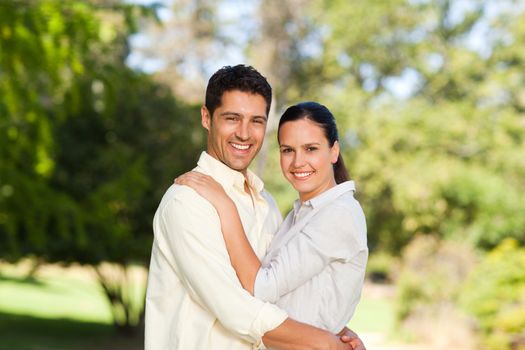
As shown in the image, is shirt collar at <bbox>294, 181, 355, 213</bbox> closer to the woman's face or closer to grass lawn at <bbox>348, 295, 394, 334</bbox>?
the woman's face

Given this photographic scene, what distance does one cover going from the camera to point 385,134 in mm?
26969

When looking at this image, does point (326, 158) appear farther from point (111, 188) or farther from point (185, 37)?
point (185, 37)

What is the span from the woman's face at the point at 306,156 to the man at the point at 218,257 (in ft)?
0.41

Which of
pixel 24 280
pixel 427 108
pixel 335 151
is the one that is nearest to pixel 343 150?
pixel 427 108

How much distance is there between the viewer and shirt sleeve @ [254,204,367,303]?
269 centimetres

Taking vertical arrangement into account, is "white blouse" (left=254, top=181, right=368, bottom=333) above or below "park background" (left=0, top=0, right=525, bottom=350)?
below

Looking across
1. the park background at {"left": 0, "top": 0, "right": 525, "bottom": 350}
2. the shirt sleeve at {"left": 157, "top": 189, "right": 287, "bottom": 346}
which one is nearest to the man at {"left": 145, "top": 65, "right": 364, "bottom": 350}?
the shirt sleeve at {"left": 157, "top": 189, "right": 287, "bottom": 346}

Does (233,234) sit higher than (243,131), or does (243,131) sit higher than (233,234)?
(243,131)

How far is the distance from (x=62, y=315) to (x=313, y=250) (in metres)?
22.6

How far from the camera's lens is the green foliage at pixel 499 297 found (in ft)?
47.9

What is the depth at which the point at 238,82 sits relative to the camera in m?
2.80

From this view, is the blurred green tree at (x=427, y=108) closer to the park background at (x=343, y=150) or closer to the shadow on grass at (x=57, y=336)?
the park background at (x=343, y=150)

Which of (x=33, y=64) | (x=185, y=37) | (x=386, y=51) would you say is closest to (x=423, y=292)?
(x=33, y=64)

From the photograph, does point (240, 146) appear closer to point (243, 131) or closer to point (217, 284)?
point (243, 131)
